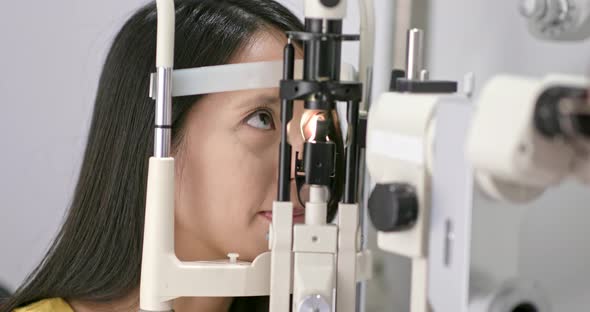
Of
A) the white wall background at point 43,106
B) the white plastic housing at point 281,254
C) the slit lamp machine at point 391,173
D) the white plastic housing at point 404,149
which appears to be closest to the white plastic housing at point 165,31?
the slit lamp machine at point 391,173

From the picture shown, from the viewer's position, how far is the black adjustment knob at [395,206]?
90cm

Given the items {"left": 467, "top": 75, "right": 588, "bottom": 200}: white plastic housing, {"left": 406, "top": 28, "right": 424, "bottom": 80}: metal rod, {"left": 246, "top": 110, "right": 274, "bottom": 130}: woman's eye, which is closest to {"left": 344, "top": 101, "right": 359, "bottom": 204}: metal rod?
{"left": 406, "top": 28, "right": 424, "bottom": 80}: metal rod

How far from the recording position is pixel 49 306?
147 centimetres

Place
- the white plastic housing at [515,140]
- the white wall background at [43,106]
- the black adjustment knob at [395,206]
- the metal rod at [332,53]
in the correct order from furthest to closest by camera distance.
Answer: the white wall background at [43,106] → the metal rod at [332,53] → the black adjustment knob at [395,206] → the white plastic housing at [515,140]

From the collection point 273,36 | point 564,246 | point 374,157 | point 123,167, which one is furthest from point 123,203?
point 564,246

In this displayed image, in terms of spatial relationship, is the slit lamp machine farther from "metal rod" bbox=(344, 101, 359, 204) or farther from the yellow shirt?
the yellow shirt

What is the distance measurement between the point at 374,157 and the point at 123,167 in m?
0.57

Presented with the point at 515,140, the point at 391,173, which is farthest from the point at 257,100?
the point at 515,140

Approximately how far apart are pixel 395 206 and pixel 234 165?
48 cm

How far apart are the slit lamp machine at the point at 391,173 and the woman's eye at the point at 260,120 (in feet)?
0.24

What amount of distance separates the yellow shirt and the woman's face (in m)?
0.27

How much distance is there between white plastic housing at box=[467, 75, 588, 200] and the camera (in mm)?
762

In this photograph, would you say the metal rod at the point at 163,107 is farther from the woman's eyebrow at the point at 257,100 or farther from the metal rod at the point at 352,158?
the metal rod at the point at 352,158

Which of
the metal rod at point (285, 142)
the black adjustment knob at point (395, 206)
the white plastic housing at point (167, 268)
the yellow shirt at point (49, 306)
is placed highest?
the metal rod at point (285, 142)
